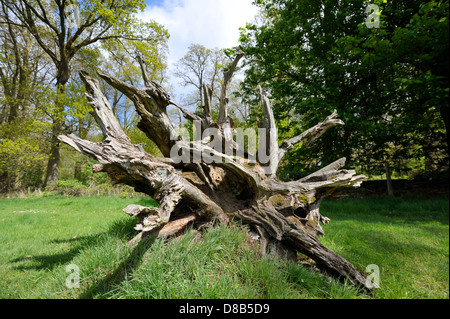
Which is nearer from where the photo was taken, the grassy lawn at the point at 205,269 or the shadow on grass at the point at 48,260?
the grassy lawn at the point at 205,269

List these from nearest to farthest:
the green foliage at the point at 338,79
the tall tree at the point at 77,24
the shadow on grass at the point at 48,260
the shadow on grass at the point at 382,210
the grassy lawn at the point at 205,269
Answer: the grassy lawn at the point at 205,269 → the shadow on grass at the point at 48,260 → the shadow on grass at the point at 382,210 → the green foliage at the point at 338,79 → the tall tree at the point at 77,24

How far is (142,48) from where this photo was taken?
1241cm

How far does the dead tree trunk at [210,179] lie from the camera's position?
2.75m

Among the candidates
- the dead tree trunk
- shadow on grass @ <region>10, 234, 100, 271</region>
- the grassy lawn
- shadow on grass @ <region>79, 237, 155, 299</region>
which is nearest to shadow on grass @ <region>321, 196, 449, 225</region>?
the grassy lawn

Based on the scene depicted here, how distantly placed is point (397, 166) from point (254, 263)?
8.81 metres

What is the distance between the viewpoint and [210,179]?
155 inches

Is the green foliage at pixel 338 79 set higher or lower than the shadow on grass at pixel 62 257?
higher

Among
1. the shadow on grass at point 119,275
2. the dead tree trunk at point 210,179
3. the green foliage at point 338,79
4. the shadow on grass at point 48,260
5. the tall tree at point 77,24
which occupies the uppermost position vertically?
the tall tree at point 77,24

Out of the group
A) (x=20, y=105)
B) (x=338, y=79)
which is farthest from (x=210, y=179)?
(x=20, y=105)

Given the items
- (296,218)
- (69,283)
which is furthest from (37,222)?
(296,218)

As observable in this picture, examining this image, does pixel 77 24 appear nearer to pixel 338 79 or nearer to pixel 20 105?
pixel 20 105

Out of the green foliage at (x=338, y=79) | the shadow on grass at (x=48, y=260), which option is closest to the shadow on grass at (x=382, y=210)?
the green foliage at (x=338, y=79)

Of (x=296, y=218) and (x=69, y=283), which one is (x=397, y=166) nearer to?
(x=296, y=218)

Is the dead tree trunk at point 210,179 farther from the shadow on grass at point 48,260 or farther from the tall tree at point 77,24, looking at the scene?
the tall tree at point 77,24
